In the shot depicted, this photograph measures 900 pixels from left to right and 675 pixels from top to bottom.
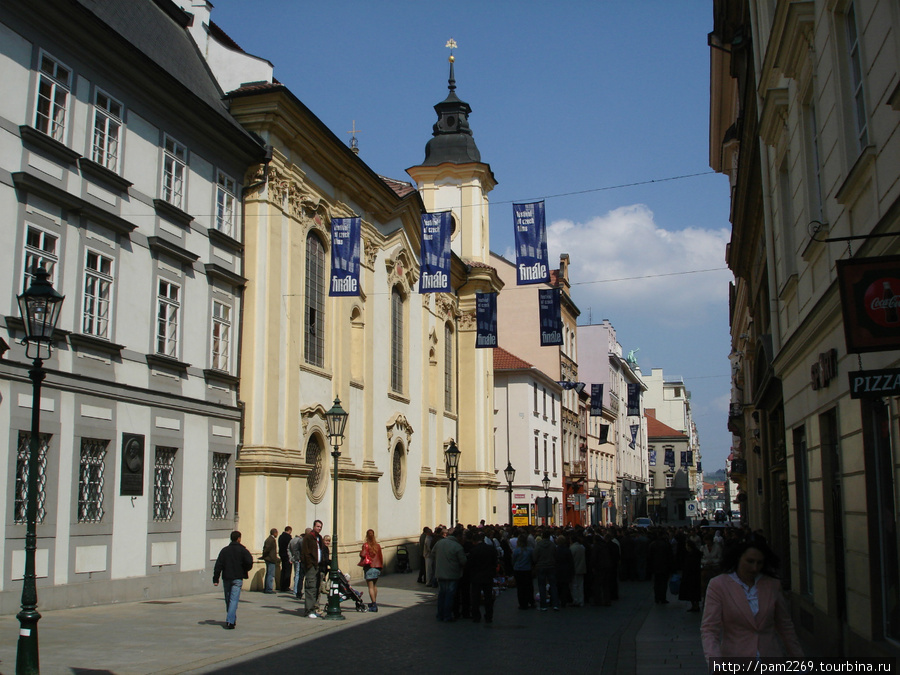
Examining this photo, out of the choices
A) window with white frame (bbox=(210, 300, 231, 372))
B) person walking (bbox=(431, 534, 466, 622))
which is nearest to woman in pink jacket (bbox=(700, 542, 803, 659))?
person walking (bbox=(431, 534, 466, 622))

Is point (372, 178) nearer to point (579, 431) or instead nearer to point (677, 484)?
point (579, 431)

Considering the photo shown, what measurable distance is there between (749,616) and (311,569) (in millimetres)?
13024

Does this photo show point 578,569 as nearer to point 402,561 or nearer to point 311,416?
point 311,416

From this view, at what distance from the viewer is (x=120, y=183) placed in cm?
1883

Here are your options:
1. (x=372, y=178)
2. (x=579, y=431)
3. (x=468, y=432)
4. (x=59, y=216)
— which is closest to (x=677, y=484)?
(x=579, y=431)

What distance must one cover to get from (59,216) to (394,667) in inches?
412

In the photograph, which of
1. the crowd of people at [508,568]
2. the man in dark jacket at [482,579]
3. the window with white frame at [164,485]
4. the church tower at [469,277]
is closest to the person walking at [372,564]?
the crowd of people at [508,568]

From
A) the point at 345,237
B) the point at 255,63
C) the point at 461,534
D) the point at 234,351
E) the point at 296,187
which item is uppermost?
the point at 255,63

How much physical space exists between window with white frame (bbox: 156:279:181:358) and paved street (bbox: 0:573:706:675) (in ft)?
17.4

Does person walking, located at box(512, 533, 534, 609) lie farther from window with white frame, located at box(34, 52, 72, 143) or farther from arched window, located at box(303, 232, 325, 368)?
window with white frame, located at box(34, 52, 72, 143)

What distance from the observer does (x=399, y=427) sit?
3334cm

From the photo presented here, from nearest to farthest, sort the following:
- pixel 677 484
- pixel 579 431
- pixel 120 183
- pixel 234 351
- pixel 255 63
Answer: pixel 120 183 → pixel 234 351 → pixel 255 63 → pixel 579 431 → pixel 677 484

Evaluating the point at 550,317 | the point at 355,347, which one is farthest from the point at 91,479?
the point at 550,317

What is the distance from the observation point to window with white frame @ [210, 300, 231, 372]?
22500mm
